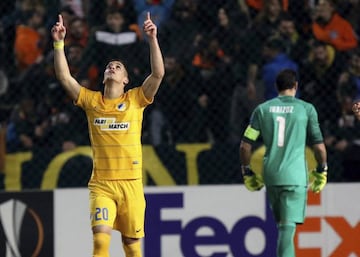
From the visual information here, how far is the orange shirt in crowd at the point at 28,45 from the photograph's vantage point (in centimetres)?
1215

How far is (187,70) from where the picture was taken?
38.2 feet

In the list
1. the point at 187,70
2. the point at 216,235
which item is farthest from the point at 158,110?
the point at 216,235

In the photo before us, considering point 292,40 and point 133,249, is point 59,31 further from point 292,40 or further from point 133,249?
point 292,40

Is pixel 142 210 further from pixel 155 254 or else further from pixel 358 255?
pixel 358 255

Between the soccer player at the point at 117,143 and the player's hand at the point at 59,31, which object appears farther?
the soccer player at the point at 117,143

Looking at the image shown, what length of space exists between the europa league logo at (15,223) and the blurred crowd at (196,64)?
62cm

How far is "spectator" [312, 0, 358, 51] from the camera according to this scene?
11.9 m

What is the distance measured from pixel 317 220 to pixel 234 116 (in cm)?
137

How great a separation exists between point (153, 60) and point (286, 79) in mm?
1344

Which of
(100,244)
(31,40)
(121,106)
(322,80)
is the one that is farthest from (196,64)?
(100,244)

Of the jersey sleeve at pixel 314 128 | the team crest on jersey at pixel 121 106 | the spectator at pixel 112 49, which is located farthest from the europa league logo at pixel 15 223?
the jersey sleeve at pixel 314 128

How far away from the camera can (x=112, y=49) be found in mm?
11578

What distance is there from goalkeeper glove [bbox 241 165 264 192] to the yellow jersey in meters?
1.18

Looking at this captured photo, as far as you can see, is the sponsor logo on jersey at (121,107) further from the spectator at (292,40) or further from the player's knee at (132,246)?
the spectator at (292,40)
